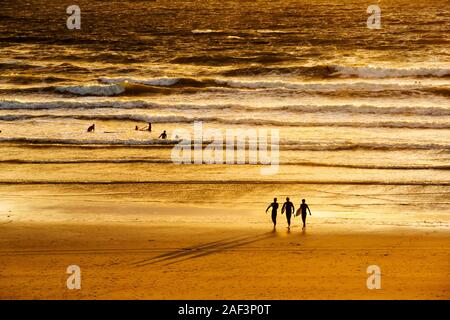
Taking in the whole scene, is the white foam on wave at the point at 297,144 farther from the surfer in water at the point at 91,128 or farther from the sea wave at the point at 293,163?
the sea wave at the point at 293,163

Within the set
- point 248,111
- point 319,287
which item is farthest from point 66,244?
point 248,111

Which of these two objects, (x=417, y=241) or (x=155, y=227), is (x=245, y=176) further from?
(x=417, y=241)

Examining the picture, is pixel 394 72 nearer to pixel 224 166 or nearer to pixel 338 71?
pixel 338 71

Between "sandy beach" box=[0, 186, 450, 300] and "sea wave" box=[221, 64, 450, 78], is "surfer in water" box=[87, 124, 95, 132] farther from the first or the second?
"sea wave" box=[221, 64, 450, 78]

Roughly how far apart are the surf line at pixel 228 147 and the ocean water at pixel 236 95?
0.45 m

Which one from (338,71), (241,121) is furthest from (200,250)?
(338,71)

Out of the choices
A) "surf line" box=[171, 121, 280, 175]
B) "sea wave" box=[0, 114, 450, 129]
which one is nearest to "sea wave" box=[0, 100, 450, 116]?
"sea wave" box=[0, 114, 450, 129]

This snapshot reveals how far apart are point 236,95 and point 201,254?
24634 mm

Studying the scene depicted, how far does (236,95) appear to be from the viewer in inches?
1624

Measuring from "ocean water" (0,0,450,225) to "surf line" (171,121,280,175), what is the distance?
0.45 meters

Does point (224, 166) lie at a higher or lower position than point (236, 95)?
lower

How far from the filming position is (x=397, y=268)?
16328 mm

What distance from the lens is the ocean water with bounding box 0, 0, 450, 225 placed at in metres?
26.2
